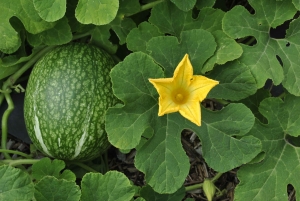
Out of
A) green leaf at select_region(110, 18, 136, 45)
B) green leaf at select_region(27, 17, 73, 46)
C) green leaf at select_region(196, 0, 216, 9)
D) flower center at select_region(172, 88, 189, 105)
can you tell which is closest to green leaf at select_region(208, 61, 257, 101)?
flower center at select_region(172, 88, 189, 105)

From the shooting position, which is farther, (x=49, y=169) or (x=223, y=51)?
(x=49, y=169)

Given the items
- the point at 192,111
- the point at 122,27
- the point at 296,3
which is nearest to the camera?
the point at 192,111

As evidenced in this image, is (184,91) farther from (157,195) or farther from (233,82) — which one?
(157,195)

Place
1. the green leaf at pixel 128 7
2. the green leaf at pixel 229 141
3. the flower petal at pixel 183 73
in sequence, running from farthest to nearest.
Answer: the green leaf at pixel 128 7
the green leaf at pixel 229 141
the flower petal at pixel 183 73

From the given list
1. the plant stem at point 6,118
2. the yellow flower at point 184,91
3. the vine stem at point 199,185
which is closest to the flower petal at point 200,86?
the yellow flower at point 184,91

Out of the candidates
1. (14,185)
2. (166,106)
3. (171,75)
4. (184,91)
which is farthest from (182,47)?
(14,185)

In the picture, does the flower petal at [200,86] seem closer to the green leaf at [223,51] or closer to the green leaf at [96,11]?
the green leaf at [223,51]
